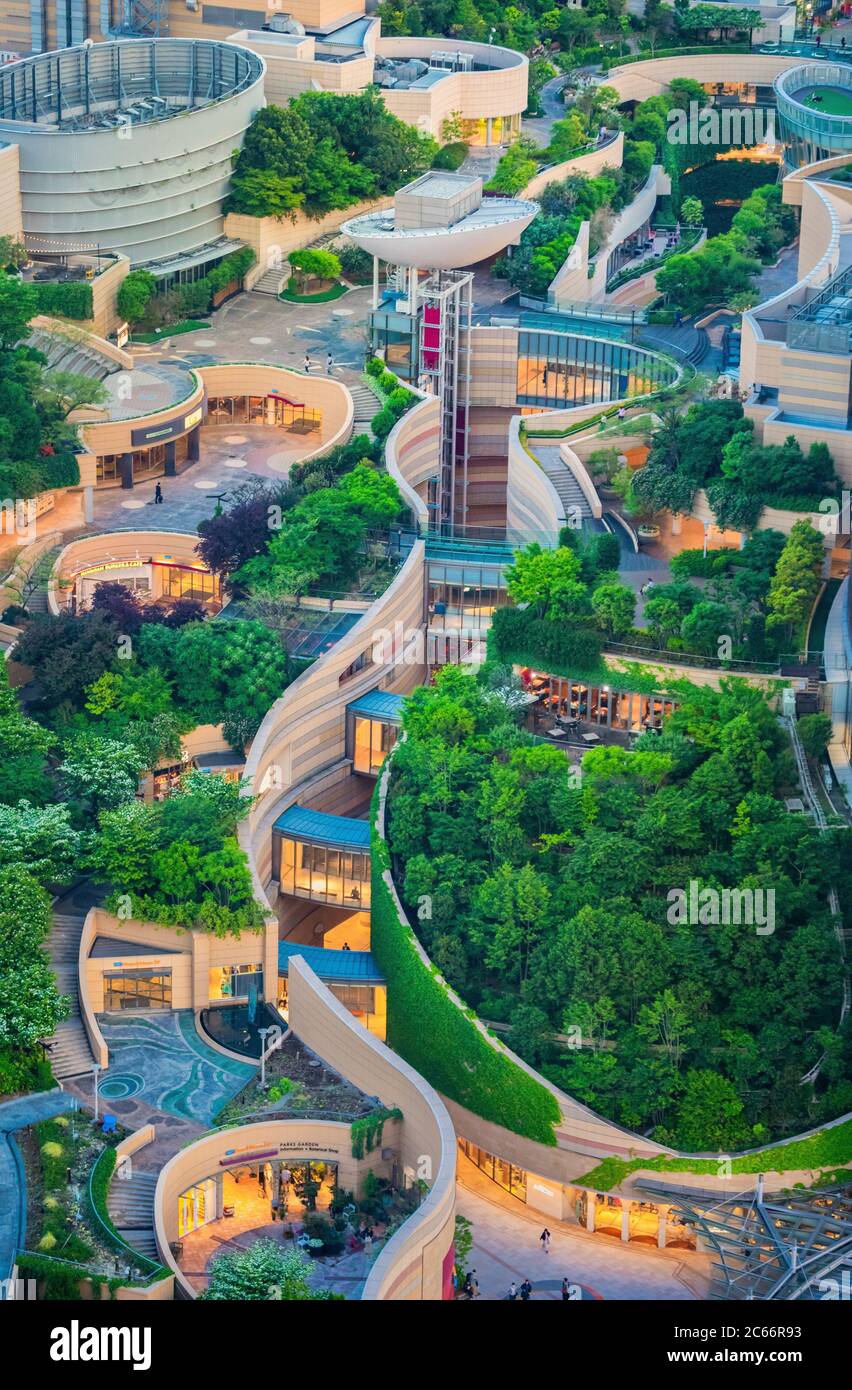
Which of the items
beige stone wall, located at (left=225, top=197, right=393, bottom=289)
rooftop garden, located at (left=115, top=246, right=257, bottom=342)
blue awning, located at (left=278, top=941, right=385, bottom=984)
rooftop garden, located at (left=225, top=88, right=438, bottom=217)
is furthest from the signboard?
blue awning, located at (left=278, top=941, right=385, bottom=984)

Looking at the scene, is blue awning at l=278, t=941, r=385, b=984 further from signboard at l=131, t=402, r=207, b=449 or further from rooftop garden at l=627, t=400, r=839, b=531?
signboard at l=131, t=402, r=207, b=449

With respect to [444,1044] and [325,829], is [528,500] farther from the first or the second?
[444,1044]

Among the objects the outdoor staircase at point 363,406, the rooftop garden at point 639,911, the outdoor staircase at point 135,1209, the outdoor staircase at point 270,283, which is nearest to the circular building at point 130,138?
the outdoor staircase at point 270,283

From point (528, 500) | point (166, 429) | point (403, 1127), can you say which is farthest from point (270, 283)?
point (403, 1127)

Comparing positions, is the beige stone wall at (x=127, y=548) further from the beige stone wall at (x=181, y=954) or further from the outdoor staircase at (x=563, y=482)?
the beige stone wall at (x=181, y=954)

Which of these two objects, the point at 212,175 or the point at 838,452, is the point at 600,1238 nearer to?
the point at 838,452
